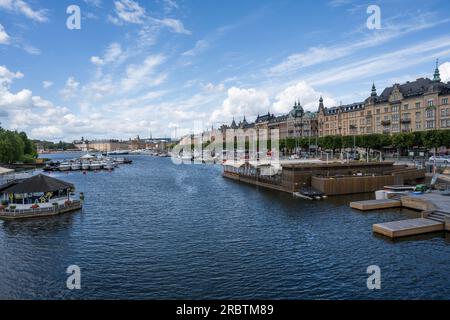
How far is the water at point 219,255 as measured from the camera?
24.8 meters

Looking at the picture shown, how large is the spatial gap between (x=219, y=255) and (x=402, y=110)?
12143cm

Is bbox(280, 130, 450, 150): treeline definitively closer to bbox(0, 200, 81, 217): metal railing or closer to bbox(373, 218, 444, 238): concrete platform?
bbox(373, 218, 444, 238): concrete platform

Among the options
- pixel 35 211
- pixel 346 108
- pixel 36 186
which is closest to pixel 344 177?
pixel 36 186

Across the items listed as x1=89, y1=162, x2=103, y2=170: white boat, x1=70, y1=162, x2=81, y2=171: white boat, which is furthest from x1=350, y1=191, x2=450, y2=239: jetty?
x1=70, y1=162, x2=81, y2=171: white boat

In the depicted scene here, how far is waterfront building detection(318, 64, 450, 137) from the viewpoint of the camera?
117 m

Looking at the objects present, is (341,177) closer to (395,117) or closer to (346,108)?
(395,117)

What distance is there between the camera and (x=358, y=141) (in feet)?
416

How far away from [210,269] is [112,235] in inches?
611

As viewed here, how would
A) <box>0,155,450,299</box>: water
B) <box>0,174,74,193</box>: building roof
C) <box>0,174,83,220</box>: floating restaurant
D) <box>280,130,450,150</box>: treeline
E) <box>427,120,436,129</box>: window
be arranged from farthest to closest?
<box>427,120,436,129</box>: window < <box>280,130,450,150</box>: treeline < <box>0,174,74,193</box>: building roof < <box>0,174,83,220</box>: floating restaurant < <box>0,155,450,299</box>: water

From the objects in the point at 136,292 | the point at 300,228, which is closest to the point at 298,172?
the point at 300,228

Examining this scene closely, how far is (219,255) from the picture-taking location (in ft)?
105

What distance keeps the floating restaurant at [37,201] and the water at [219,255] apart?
6.83 feet

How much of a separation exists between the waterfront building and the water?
83.1m

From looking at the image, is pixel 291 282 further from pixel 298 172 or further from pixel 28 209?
pixel 298 172
